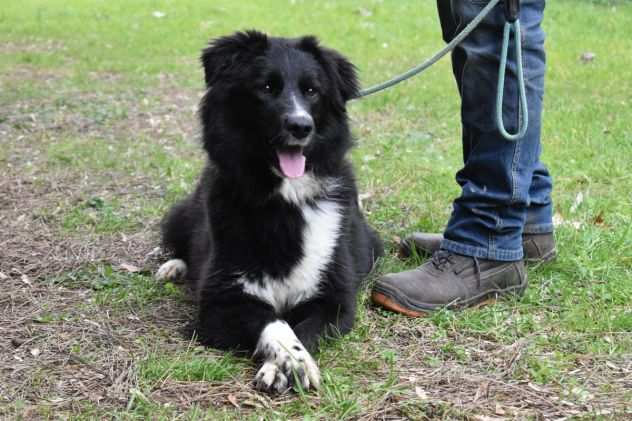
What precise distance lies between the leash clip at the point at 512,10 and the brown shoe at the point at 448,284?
42.6 inches

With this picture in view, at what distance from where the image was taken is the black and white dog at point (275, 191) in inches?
122

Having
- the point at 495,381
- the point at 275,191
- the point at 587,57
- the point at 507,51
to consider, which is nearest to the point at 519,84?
the point at 507,51

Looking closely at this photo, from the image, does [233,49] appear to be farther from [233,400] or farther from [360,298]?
[233,400]

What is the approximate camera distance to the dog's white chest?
3.15 metres

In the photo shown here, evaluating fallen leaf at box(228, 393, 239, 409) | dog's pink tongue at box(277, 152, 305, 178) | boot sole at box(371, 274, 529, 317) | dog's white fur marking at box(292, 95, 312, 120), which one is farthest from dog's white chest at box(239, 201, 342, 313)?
fallen leaf at box(228, 393, 239, 409)

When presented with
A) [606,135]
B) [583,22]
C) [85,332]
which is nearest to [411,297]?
[85,332]

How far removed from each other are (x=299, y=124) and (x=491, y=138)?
88 cm

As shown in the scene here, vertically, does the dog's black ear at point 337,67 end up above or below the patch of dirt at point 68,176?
above

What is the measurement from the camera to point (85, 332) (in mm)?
3141

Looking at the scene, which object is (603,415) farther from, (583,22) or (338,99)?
(583,22)

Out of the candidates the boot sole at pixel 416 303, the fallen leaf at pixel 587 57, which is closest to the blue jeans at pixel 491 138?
the boot sole at pixel 416 303

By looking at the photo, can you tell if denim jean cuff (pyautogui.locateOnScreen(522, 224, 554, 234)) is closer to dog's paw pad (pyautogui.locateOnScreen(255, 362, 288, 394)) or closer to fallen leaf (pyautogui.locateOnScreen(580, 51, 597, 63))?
dog's paw pad (pyautogui.locateOnScreen(255, 362, 288, 394))

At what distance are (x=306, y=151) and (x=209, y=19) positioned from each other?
1121 cm

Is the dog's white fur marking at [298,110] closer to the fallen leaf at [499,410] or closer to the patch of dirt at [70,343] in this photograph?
the patch of dirt at [70,343]
